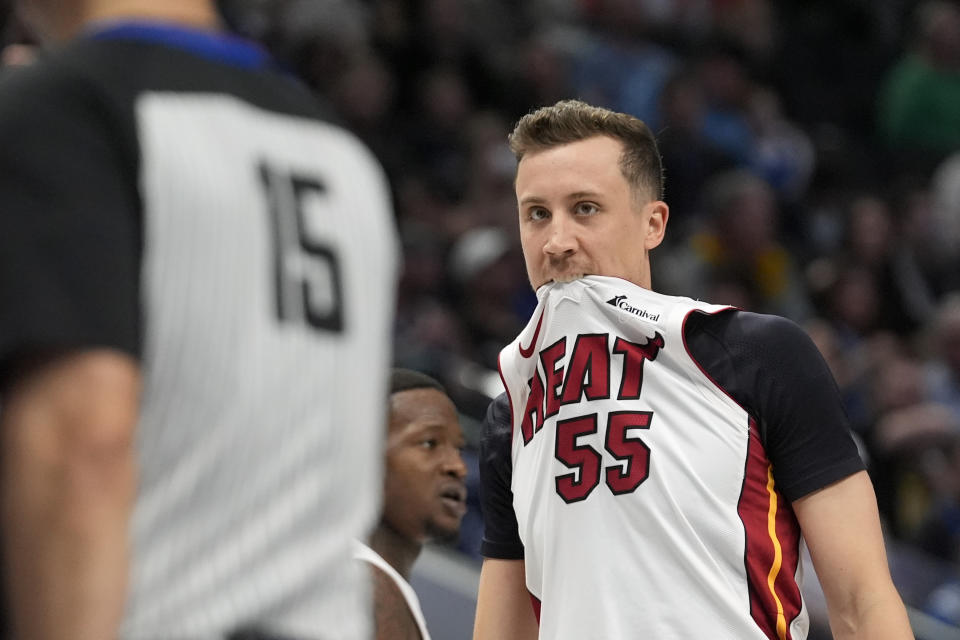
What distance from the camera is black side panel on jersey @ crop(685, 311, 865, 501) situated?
267 centimetres

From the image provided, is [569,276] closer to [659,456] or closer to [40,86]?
[659,456]

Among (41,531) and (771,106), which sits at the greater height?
(41,531)

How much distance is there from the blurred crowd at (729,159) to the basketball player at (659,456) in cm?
265

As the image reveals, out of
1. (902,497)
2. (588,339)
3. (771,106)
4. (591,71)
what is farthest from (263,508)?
(771,106)

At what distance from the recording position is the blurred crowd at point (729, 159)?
7355 millimetres

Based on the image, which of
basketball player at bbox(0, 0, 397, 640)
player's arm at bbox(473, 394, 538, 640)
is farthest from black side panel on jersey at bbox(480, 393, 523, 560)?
basketball player at bbox(0, 0, 397, 640)

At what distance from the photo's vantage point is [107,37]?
4.81 ft

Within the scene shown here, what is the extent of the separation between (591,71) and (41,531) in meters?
9.16

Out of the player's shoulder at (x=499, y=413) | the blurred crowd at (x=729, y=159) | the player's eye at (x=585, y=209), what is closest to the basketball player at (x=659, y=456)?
the player's eye at (x=585, y=209)

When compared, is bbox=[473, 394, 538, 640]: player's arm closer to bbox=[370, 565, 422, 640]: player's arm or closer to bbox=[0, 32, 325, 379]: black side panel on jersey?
bbox=[370, 565, 422, 640]: player's arm

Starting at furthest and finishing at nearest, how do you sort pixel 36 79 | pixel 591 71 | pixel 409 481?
1. pixel 591 71
2. pixel 409 481
3. pixel 36 79

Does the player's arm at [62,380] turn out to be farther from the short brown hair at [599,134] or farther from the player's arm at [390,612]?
the short brown hair at [599,134]

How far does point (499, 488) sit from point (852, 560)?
83cm

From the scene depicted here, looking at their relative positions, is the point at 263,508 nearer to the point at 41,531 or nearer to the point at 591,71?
the point at 41,531
